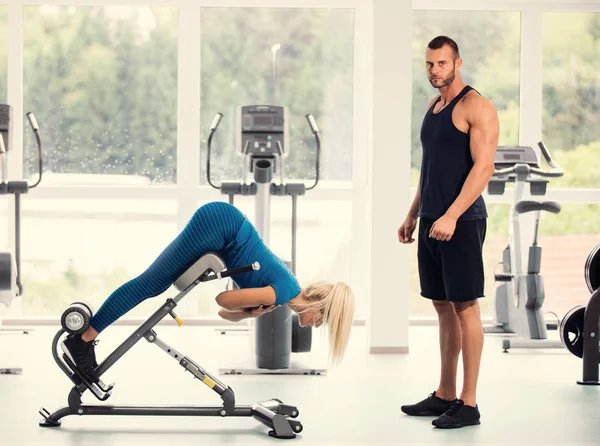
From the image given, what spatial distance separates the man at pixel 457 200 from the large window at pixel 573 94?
3.89m

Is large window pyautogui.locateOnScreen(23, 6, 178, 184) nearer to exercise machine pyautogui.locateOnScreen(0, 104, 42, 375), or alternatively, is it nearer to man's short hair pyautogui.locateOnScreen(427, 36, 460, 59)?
exercise machine pyautogui.locateOnScreen(0, 104, 42, 375)

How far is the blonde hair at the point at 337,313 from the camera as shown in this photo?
12.8 feet

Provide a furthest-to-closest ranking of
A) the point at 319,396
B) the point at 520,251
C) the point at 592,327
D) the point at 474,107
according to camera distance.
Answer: the point at 520,251, the point at 592,327, the point at 319,396, the point at 474,107

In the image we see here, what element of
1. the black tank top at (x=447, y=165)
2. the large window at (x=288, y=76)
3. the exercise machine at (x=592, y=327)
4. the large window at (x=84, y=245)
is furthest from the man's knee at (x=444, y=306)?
the large window at (x=84, y=245)

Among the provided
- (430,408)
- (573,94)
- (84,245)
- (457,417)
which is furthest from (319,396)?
(573,94)

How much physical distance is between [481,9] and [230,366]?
12.8ft

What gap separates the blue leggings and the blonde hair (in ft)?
1.65

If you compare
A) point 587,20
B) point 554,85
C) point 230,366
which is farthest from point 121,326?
point 587,20

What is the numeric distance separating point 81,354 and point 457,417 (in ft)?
5.51

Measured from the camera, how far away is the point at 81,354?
396 cm

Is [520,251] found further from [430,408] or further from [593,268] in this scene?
[430,408]

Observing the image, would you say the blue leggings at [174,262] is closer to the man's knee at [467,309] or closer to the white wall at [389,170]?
the man's knee at [467,309]

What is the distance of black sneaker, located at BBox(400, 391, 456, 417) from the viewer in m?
4.40

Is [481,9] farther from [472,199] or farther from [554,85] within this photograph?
[472,199]
